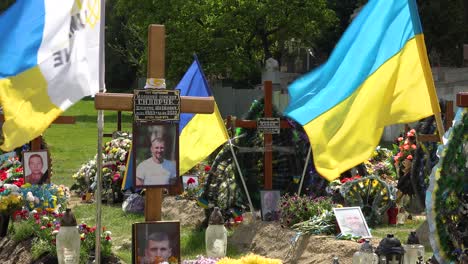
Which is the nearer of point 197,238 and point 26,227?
point 26,227

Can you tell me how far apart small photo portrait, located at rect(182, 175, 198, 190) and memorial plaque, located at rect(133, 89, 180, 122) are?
9.40 m

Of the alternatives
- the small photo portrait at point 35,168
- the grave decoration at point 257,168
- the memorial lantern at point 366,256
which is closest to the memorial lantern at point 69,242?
the memorial lantern at point 366,256

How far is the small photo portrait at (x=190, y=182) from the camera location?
61.8 ft

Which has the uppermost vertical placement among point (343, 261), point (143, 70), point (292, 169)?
point (143, 70)

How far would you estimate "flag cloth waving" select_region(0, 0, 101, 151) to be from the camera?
9.78 m

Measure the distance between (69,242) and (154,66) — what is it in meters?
1.96

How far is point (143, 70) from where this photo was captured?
5622cm

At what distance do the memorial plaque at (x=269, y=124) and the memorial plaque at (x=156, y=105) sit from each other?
5673mm

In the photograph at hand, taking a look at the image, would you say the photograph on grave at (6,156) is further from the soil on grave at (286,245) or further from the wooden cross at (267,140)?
the wooden cross at (267,140)

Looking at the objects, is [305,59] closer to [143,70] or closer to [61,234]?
[143,70]

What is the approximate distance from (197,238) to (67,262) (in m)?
5.27

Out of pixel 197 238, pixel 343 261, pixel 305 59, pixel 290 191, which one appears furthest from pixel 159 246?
pixel 305 59

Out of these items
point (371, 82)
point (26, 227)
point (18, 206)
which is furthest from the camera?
point (18, 206)

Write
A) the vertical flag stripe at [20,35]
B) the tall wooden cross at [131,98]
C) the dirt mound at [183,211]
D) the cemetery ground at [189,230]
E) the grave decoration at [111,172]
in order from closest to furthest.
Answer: the tall wooden cross at [131,98] → the vertical flag stripe at [20,35] → the cemetery ground at [189,230] → the dirt mound at [183,211] → the grave decoration at [111,172]
